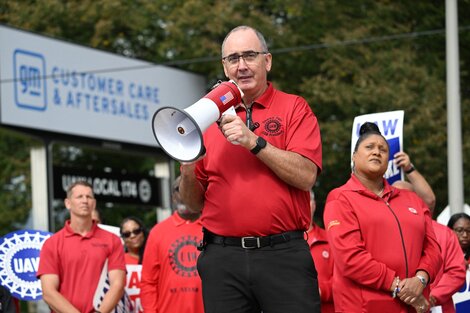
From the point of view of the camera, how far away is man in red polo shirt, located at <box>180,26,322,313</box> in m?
5.99

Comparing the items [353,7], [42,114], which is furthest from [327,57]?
[42,114]

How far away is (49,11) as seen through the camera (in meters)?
24.4

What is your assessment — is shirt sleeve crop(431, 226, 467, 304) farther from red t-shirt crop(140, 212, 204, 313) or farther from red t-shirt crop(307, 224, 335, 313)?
red t-shirt crop(140, 212, 204, 313)

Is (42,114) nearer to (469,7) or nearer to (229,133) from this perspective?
(469,7)

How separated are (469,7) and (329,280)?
10.3m

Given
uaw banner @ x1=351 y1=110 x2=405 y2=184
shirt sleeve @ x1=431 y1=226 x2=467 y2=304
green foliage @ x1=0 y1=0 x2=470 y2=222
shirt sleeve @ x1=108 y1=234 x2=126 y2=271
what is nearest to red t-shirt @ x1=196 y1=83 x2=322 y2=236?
shirt sleeve @ x1=431 y1=226 x2=467 y2=304

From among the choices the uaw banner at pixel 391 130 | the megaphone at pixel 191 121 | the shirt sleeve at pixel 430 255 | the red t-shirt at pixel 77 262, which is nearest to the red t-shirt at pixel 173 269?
the red t-shirt at pixel 77 262

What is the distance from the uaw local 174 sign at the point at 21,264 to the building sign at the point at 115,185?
5377 mm

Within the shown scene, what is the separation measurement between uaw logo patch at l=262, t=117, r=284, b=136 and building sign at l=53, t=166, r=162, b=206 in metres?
10.4

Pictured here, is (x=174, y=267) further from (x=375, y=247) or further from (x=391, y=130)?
(x=375, y=247)

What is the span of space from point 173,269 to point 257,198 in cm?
393

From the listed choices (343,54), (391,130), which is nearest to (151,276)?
(391,130)

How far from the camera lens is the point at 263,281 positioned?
5.98 metres

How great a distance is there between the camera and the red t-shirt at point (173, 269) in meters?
9.70
